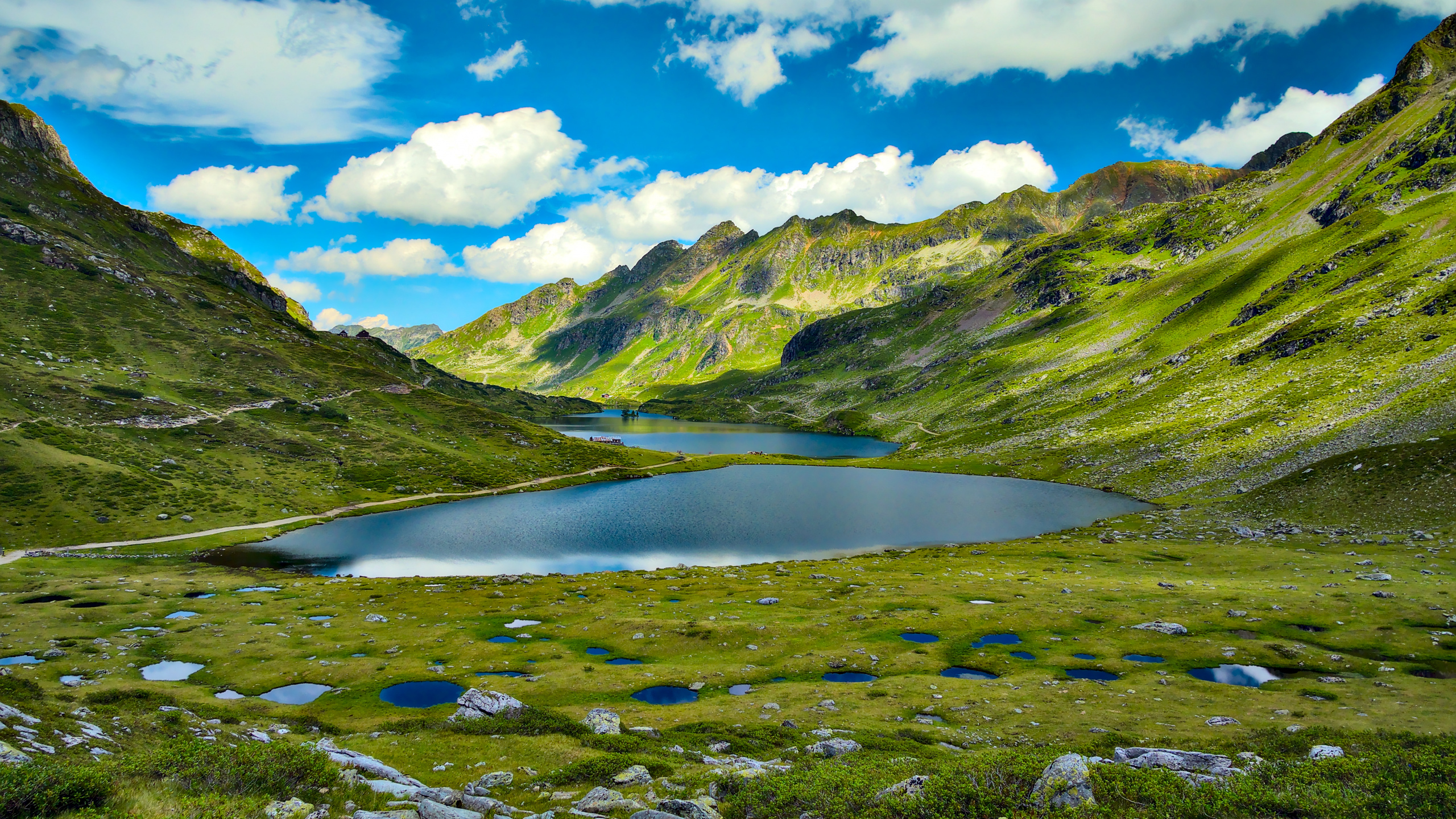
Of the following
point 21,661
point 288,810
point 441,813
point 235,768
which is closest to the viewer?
point 288,810

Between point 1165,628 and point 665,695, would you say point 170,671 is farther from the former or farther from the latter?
point 1165,628

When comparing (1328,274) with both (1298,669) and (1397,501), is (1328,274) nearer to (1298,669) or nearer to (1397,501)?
(1397,501)

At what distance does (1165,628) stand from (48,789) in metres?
58.2

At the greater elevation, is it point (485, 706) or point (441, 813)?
point (441, 813)

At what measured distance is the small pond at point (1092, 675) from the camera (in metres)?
36.7

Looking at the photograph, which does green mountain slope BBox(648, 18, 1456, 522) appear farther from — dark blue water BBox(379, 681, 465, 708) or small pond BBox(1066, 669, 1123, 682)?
dark blue water BBox(379, 681, 465, 708)

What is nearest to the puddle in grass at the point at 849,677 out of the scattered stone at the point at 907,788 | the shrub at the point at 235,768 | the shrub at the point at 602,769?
the shrub at the point at 602,769

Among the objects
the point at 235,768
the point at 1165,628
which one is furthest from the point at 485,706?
the point at 1165,628

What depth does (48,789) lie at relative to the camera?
1187cm

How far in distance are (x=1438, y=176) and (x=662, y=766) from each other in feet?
957

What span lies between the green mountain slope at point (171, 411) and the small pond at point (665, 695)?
8925 centimetres

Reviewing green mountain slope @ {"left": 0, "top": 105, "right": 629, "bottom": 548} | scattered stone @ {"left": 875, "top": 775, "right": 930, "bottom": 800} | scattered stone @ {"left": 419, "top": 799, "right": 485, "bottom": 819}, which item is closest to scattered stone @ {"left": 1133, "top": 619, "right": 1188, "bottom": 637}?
scattered stone @ {"left": 875, "top": 775, "right": 930, "bottom": 800}

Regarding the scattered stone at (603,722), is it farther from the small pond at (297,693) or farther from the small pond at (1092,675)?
the small pond at (1092,675)

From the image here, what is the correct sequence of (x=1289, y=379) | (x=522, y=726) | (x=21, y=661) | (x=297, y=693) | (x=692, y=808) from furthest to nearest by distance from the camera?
1. (x=1289, y=379)
2. (x=297, y=693)
3. (x=21, y=661)
4. (x=522, y=726)
5. (x=692, y=808)
